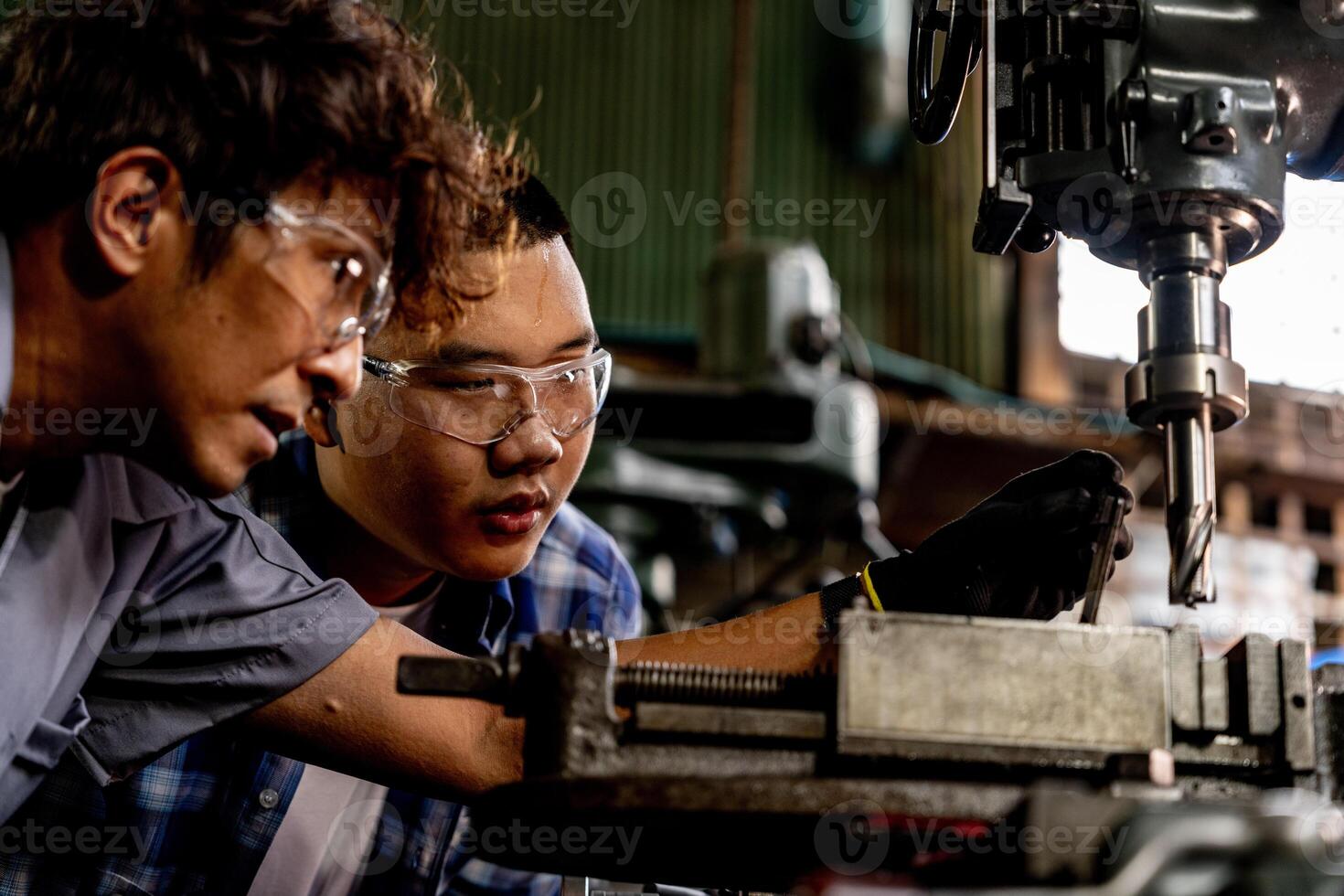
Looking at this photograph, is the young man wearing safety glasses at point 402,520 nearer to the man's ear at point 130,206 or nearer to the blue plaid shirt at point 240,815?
the blue plaid shirt at point 240,815

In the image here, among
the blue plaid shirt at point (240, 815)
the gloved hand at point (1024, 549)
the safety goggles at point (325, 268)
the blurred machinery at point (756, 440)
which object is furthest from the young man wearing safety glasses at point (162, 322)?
the blurred machinery at point (756, 440)

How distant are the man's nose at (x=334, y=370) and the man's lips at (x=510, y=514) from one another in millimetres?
476

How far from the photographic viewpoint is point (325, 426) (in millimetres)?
1820

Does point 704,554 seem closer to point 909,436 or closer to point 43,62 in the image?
point 909,436

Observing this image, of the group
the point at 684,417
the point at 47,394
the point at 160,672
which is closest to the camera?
the point at 47,394

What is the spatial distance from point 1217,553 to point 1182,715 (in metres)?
4.13

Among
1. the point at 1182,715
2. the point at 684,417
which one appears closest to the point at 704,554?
the point at 684,417

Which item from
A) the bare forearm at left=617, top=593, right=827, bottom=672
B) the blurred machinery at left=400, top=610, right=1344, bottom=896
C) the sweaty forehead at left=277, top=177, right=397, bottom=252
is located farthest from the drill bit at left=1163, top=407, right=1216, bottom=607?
the sweaty forehead at left=277, top=177, right=397, bottom=252

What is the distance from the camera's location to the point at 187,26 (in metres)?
1.24

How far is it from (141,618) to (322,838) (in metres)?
0.61

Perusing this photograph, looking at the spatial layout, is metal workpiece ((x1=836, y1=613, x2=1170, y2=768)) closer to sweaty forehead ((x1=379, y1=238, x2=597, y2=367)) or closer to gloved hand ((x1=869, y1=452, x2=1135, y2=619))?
gloved hand ((x1=869, y1=452, x2=1135, y2=619))

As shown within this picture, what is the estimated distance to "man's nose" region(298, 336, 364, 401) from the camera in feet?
4.01

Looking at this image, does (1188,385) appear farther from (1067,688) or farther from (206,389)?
(206,389)

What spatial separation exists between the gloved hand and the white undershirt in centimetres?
88
